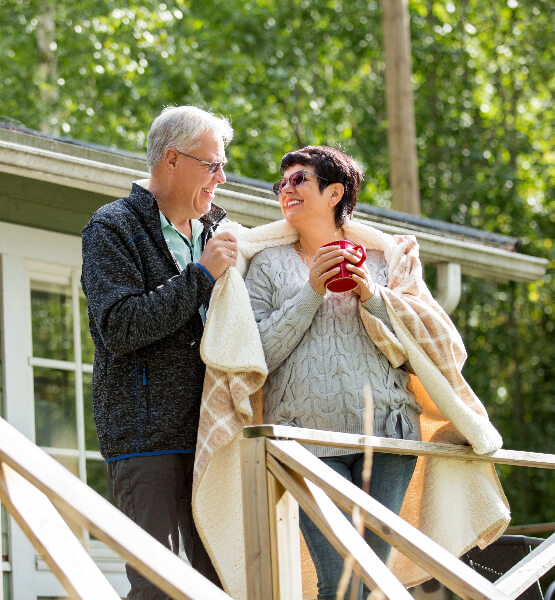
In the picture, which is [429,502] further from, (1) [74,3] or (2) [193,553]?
(1) [74,3]

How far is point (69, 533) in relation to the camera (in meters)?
2.19

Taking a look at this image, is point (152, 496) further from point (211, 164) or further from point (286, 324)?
point (211, 164)

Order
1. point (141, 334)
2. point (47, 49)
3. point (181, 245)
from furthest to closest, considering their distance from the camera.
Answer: point (47, 49)
point (181, 245)
point (141, 334)

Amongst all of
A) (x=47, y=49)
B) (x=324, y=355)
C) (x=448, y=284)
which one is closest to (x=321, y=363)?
(x=324, y=355)

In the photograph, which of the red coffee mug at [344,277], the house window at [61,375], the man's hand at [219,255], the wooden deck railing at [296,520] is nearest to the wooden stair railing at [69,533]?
the wooden deck railing at [296,520]

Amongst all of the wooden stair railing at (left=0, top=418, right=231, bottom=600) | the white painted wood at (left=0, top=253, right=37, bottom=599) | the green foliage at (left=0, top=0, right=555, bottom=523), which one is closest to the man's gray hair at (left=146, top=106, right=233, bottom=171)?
the wooden stair railing at (left=0, top=418, right=231, bottom=600)

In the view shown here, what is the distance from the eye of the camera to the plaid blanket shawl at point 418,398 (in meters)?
2.98

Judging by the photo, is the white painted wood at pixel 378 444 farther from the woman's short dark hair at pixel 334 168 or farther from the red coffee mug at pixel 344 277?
the woman's short dark hair at pixel 334 168

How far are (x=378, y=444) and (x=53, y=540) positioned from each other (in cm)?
108

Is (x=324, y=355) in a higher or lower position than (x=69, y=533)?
higher

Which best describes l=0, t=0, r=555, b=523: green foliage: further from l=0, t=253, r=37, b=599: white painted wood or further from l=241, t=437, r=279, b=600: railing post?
l=241, t=437, r=279, b=600: railing post

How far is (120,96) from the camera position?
13773 millimetres

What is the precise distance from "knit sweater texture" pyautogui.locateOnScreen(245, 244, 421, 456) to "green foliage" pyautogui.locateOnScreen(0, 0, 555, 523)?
10187 millimetres

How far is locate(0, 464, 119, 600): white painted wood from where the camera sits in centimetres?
204
